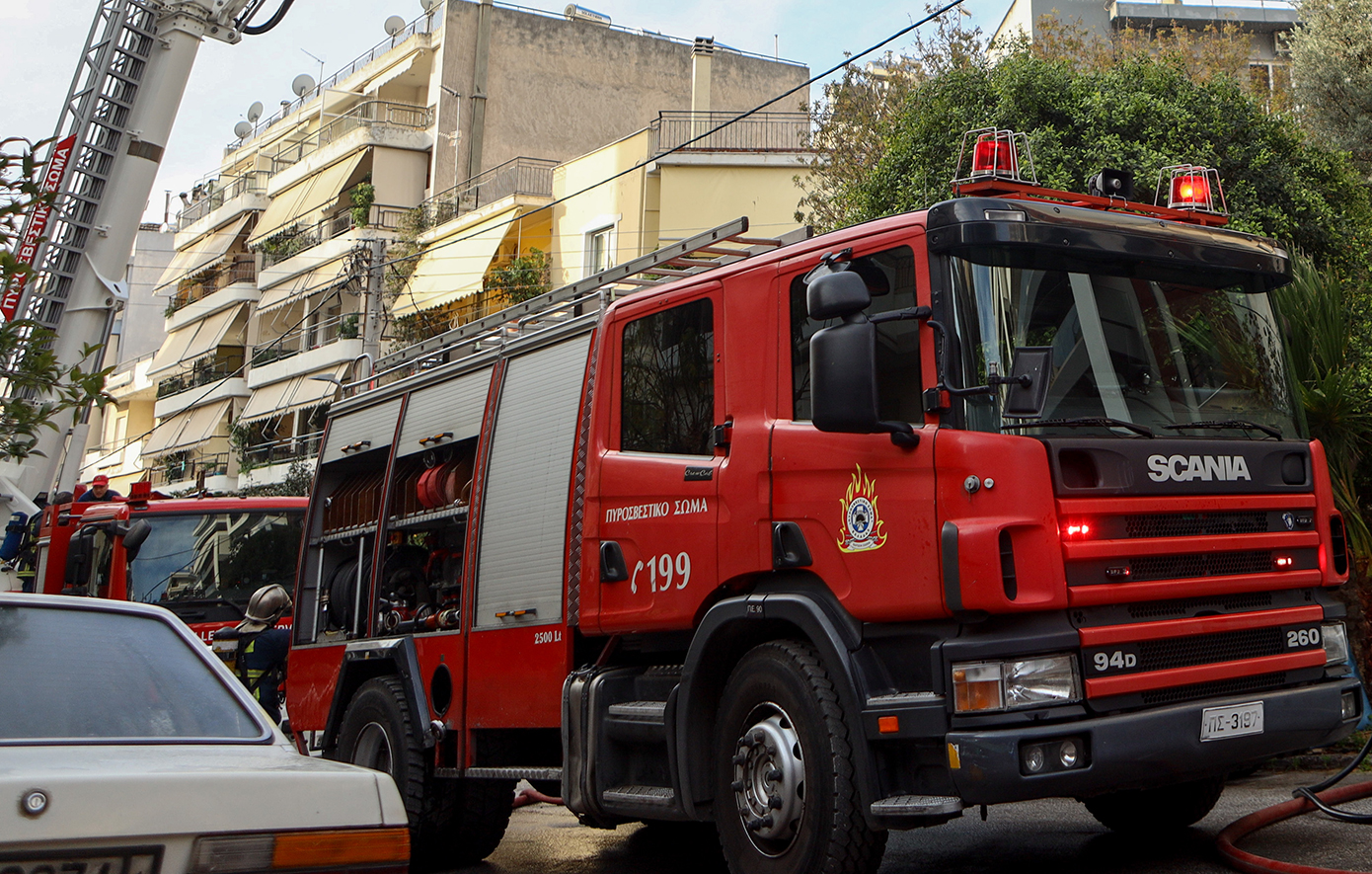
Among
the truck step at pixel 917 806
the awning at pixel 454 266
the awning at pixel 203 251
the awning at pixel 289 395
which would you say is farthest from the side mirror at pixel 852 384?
the awning at pixel 203 251

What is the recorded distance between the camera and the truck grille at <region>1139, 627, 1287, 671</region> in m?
5.11

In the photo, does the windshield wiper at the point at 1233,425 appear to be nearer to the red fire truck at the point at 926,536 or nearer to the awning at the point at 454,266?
the red fire truck at the point at 926,536

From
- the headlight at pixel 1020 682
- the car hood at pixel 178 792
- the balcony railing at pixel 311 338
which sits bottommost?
the car hood at pixel 178 792

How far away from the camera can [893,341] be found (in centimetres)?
534

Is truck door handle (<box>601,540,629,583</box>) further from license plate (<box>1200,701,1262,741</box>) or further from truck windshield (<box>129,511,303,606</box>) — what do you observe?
truck windshield (<box>129,511,303,606</box>)

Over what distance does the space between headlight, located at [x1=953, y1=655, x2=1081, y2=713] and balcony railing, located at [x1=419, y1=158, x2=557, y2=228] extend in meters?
30.0

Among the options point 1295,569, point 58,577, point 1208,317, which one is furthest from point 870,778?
point 58,577

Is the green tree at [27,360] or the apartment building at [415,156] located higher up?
the apartment building at [415,156]

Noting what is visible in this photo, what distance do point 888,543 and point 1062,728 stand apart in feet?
2.91

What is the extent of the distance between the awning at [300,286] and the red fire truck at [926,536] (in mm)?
31704

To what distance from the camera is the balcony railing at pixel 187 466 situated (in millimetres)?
42750

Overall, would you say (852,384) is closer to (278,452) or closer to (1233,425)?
(1233,425)

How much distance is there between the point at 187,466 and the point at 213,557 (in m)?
33.0

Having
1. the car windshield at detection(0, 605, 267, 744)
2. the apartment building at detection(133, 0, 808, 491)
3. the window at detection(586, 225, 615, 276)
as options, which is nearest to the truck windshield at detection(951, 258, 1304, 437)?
the car windshield at detection(0, 605, 267, 744)
